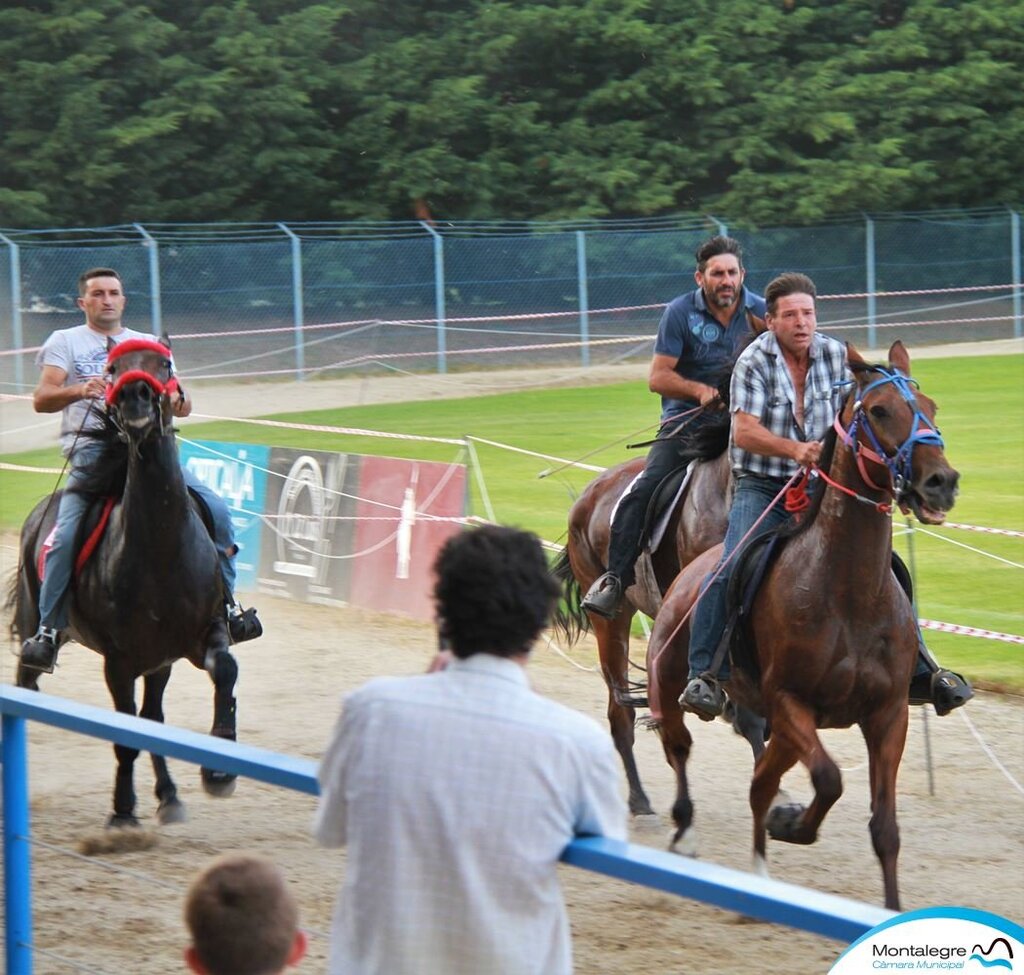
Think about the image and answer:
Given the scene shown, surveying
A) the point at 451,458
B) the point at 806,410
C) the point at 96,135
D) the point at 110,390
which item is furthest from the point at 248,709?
the point at 96,135

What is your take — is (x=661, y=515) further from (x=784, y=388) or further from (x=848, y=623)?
(x=848, y=623)

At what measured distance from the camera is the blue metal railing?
2418 millimetres

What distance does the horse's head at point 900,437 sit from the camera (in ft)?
19.2

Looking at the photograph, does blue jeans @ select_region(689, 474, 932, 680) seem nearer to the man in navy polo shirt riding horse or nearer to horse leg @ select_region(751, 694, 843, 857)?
horse leg @ select_region(751, 694, 843, 857)

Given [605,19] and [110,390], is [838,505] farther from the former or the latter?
[605,19]

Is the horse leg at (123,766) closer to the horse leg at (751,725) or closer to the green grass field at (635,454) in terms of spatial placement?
the horse leg at (751,725)

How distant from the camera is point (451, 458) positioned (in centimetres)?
2080

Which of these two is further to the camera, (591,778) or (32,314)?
(32,314)

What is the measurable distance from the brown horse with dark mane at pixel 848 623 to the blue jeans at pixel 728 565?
20cm

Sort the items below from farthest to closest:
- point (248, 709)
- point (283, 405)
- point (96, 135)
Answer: point (96, 135), point (283, 405), point (248, 709)

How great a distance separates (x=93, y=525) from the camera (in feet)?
26.5

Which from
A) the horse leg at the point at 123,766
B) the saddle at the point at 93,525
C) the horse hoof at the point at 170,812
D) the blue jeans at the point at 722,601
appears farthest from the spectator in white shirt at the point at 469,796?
the saddle at the point at 93,525

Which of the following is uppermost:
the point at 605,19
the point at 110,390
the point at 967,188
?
the point at 605,19

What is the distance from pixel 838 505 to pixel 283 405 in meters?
20.5
